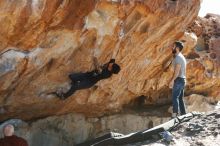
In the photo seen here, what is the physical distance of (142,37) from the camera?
1162 centimetres

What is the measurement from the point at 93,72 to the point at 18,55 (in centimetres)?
198

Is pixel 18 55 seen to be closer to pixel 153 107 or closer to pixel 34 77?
pixel 34 77

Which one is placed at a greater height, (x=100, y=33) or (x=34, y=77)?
(x=100, y=33)

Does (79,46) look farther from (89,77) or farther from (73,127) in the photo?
(73,127)

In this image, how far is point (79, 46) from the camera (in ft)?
34.4

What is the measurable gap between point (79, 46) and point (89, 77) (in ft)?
2.53

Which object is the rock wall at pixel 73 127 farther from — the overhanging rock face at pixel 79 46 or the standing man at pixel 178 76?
the standing man at pixel 178 76

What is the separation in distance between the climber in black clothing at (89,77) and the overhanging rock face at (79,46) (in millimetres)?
210

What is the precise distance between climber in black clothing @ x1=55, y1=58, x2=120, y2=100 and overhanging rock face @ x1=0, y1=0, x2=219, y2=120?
210mm

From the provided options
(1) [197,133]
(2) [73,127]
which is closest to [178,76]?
(1) [197,133]

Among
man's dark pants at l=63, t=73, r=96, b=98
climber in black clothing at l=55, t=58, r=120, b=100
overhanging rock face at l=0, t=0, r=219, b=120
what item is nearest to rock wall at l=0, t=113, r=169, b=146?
overhanging rock face at l=0, t=0, r=219, b=120

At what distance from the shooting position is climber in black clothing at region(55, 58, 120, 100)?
10.6m

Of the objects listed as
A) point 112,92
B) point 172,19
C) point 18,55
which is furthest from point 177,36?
point 18,55

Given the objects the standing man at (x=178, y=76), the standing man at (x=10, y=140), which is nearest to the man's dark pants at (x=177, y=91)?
the standing man at (x=178, y=76)
